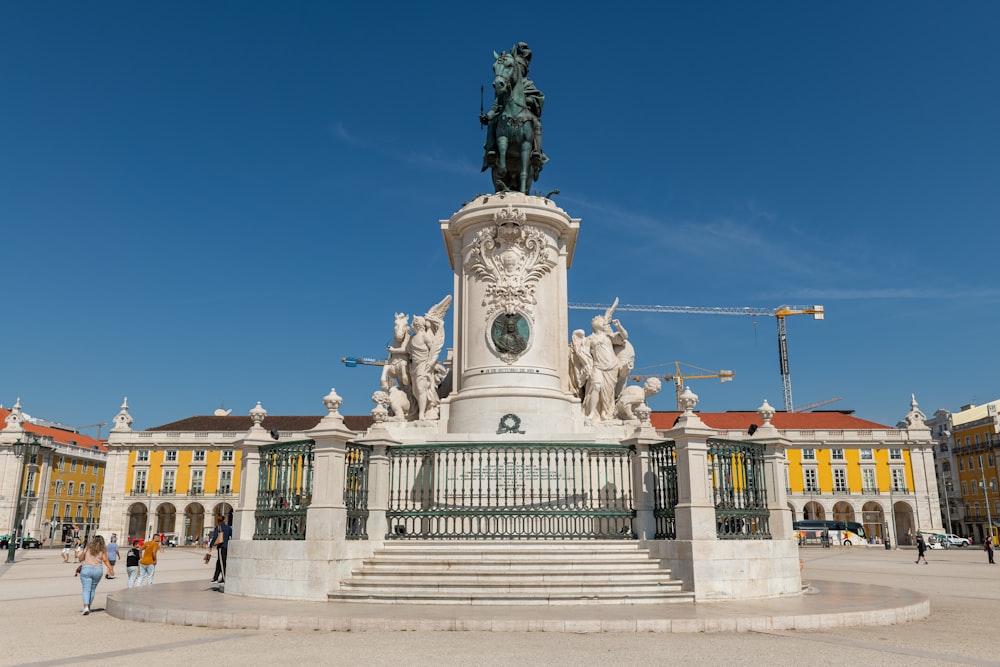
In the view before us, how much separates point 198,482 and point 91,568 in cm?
7146

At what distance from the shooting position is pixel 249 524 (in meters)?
12.9

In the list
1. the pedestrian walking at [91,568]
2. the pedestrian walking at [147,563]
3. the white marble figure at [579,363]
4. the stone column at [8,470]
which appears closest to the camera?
the pedestrian walking at [91,568]

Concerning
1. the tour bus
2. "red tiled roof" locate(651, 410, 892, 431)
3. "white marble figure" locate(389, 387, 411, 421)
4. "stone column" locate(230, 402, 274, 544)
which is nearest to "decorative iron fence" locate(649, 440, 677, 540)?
"stone column" locate(230, 402, 274, 544)

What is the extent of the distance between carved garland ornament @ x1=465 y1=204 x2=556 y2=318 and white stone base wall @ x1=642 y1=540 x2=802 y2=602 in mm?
7355

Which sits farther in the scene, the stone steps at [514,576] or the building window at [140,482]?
the building window at [140,482]

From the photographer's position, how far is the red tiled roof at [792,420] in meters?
78.3

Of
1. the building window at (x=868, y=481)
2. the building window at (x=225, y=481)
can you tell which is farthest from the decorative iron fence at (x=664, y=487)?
the building window at (x=868, y=481)

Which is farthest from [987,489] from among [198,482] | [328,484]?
[328,484]

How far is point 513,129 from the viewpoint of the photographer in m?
19.9

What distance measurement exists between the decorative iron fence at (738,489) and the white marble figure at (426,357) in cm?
728

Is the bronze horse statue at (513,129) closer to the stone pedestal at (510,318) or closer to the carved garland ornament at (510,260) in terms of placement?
the stone pedestal at (510,318)

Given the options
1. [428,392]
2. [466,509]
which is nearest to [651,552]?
[466,509]

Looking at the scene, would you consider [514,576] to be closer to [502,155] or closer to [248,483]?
[248,483]

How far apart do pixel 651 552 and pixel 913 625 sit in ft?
12.2
